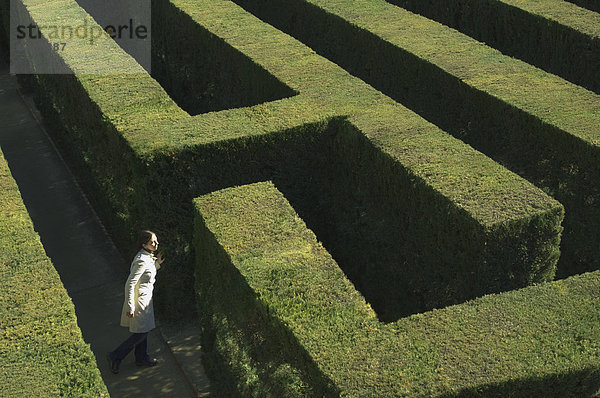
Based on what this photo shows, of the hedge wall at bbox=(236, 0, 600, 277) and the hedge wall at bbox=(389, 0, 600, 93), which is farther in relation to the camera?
the hedge wall at bbox=(389, 0, 600, 93)

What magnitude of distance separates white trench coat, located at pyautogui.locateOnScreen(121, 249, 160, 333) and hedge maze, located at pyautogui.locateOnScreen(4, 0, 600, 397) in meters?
0.58

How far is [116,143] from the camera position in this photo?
1114 cm

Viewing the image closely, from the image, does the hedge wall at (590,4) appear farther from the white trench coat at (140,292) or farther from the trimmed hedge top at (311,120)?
the white trench coat at (140,292)

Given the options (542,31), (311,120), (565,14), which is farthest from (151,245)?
(565,14)

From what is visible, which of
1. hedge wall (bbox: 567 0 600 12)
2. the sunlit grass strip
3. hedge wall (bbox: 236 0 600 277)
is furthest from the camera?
hedge wall (bbox: 567 0 600 12)

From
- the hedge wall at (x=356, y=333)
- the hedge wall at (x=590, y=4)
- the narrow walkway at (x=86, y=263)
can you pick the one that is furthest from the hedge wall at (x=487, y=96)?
the narrow walkway at (x=86, y=263)

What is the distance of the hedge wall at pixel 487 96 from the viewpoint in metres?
11.1

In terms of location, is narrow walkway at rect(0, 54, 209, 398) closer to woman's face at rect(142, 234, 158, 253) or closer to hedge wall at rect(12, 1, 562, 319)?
hedge wall at rect(12, 1, 562, 319)

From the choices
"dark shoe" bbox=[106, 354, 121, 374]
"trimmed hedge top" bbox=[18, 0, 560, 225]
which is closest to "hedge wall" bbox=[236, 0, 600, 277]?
"trimmed hedge top" bbox=[18, 0, 560, 225]

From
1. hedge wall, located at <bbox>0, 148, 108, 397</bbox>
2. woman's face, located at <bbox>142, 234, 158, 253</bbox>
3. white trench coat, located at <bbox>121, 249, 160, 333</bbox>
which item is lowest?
white trench coat, located at <bbox>121, 249, 160, 333</bbox>

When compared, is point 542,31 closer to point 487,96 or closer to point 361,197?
point 487,96

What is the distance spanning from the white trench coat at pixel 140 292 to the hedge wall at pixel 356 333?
851mm

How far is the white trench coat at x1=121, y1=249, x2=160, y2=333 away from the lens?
936cm

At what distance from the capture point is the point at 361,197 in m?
10.7
